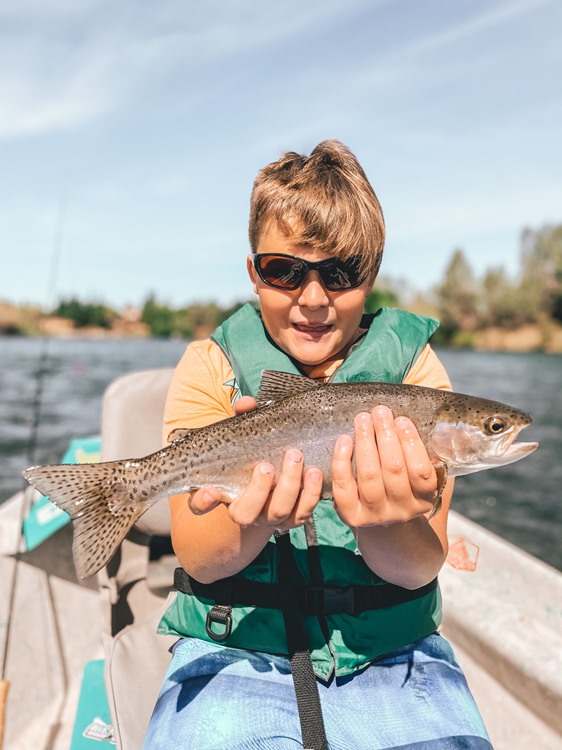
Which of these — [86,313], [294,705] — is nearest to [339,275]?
[294,705]

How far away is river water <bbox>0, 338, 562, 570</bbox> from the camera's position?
42.1 feet

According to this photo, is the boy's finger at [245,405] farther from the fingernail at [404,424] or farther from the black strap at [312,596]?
the black strap at [312,596]

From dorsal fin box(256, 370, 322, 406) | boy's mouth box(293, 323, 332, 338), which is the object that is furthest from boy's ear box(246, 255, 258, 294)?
dorsal fin box(256, 370, 322, 406)

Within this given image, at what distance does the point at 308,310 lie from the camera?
262cm

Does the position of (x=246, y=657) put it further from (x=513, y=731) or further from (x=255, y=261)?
(x=513, y=731)

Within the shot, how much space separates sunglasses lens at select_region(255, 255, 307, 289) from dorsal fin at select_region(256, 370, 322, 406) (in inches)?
16.1

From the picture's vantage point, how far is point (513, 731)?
11.7 ft

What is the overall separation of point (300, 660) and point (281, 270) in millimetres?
1630

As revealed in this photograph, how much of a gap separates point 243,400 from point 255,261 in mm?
660

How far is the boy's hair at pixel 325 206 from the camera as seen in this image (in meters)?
2.59

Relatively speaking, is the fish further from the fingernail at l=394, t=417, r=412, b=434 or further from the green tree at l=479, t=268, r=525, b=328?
the green tree at l=479, t=268, r=525, b=328

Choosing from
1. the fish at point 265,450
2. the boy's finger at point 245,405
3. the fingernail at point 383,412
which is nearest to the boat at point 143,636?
the fish at point 265,450

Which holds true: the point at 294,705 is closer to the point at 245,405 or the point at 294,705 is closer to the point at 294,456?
the point at 294,456

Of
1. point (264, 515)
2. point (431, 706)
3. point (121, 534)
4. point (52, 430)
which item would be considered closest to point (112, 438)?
point (121, 534)
